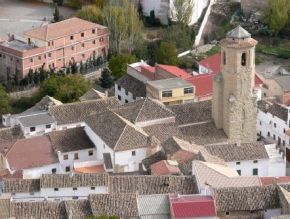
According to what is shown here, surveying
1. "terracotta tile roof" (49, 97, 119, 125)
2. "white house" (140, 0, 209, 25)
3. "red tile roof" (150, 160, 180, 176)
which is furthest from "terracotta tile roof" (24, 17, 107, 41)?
"red tile roof" (150, 160, 180, 176)

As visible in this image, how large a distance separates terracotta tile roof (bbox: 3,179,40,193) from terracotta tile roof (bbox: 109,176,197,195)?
88.0 inches

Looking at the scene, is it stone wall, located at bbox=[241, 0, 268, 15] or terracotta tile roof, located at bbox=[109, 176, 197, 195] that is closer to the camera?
terracotta tile roof, located at bbox=[109, 176, 197, 195]

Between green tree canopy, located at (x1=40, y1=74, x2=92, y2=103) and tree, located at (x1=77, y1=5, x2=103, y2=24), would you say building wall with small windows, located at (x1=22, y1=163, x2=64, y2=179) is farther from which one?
tree, located at (x1=77, y1=5, x2=103, y2=24)

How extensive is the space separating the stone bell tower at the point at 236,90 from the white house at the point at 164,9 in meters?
15.7

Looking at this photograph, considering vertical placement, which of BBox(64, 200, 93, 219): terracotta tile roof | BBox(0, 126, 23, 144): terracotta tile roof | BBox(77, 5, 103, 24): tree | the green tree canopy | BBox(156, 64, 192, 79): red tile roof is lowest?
BBox(64, 200, 93, 219): terracotta tile roof

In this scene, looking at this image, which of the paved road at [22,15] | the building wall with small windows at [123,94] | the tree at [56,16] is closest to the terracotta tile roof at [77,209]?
the building wall with small windows at [123,94]

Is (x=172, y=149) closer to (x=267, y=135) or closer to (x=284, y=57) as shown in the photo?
(x=267, y=135)

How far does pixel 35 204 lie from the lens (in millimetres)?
24250

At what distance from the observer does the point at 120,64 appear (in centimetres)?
3919

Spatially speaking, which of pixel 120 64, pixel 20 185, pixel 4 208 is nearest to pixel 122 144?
pixel 20 185

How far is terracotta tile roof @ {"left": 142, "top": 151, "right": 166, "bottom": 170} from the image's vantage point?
91.8ft

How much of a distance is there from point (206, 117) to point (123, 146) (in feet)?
12.9

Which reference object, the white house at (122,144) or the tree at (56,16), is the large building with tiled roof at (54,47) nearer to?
the tree at (56,16)

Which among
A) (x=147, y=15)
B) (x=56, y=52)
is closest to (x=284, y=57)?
(x=147, y=15)
